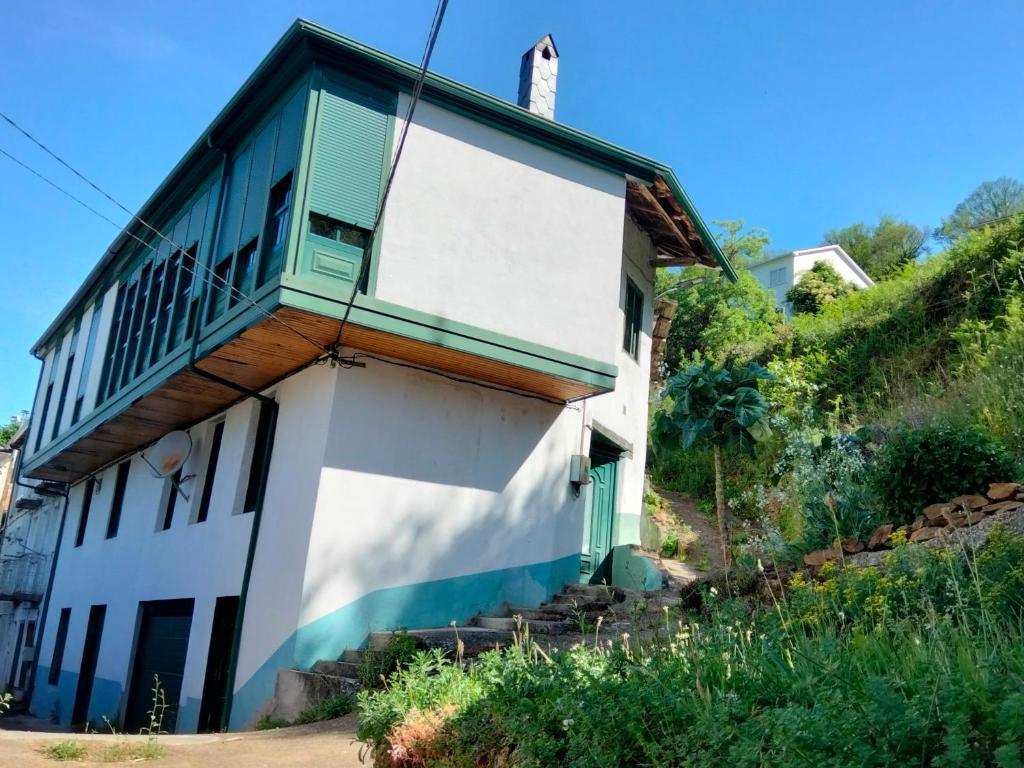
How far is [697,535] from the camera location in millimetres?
16516

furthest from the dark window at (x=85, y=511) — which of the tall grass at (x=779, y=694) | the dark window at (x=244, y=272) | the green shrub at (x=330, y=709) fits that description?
the tall grass at (x=779, y=694)

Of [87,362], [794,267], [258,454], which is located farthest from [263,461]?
[794,267]

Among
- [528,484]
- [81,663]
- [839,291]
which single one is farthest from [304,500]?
[839,291]

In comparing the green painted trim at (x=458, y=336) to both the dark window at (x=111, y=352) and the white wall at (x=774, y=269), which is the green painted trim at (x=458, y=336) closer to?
the dark window at (x=111, y=352)

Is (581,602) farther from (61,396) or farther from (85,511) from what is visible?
(61,396)

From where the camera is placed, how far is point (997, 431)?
1001cm

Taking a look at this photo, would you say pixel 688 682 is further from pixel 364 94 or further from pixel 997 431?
pixel 364 94

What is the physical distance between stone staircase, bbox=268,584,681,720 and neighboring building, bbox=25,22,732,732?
0.28 metres

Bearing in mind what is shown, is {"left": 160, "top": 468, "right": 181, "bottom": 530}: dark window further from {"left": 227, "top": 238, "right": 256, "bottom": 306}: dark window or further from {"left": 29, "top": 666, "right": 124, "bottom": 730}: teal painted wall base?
{"left": 227, "top": 238, "right": 256, "bottom": 306}: dark window

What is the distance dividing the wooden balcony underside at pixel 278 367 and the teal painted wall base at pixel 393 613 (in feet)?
8.14

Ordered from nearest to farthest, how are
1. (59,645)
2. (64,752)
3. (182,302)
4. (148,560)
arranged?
1. (64,752)
2. (182,302)
3. (148,560)
4. (59,645)

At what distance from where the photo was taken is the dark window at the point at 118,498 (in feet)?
55.7

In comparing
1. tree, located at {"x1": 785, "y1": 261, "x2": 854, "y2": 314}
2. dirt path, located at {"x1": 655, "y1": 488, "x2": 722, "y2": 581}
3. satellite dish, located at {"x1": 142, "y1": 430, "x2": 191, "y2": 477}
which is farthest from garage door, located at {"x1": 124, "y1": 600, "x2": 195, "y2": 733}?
tree, located at {"x1": 785, "y1": 261, "x2": 854, "y2": 314}

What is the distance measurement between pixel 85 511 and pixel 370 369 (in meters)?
12.1
